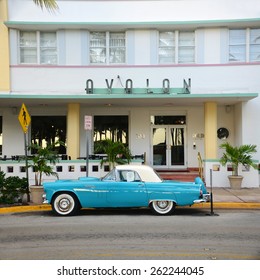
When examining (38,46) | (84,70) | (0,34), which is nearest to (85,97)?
(84,70)

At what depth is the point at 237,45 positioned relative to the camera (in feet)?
57.3

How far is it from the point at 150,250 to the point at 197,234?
168 centimetres

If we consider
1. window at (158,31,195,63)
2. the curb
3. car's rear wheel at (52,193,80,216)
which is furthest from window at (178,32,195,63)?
car's rear wheel at (52,193,80,216)

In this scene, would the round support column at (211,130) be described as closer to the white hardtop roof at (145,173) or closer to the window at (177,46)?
the window at (177,46)

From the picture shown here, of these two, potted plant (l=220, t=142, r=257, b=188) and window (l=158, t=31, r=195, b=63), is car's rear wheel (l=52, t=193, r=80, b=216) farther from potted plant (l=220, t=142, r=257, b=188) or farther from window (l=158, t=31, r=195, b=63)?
window (l=158, t=31, r=195, b=63)

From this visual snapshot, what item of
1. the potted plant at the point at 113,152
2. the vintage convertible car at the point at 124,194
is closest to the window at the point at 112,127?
the potted plant at the point at 113,152

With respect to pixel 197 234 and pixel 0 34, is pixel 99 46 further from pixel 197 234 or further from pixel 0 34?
pixel 197 234

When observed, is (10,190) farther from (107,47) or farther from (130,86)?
(107,47)

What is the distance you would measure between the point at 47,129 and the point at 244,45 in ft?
32.2

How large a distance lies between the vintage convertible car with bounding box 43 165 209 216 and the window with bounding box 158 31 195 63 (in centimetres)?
867

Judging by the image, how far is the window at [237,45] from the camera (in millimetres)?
17406

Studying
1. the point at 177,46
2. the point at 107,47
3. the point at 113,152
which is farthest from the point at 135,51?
the point at 113,152

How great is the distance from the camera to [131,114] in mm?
18594

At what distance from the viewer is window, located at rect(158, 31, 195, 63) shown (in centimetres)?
1770
